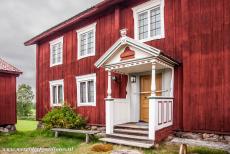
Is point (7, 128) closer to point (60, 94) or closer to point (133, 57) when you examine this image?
point (60, 94)

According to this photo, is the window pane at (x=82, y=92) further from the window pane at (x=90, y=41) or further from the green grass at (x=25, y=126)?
the green grass at (x=25, y=126)

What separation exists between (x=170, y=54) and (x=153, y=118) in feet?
8.85

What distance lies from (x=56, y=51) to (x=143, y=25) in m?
7.41

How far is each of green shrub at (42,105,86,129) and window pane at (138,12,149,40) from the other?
5.38 metres

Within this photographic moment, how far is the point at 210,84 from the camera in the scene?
27.0 feet

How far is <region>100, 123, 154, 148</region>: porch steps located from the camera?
848cm

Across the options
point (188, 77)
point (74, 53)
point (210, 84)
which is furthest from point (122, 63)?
point (74, 53)

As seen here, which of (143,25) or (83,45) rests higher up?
(143,25)

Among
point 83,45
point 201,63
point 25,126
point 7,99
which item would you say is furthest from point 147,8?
point 25,126

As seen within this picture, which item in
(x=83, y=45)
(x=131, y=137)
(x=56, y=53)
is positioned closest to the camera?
(x=131, y=137)

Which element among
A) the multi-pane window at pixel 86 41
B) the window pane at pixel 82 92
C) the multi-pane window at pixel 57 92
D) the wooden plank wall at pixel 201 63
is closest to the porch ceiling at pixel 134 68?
the wooden plank wall at pixel 201 63

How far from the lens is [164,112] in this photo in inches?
345

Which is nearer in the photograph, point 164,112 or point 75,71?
point 164,112

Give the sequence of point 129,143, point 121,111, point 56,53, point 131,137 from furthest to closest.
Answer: point 56,53 < point 121,111 < point 131,137 < point 129,143
